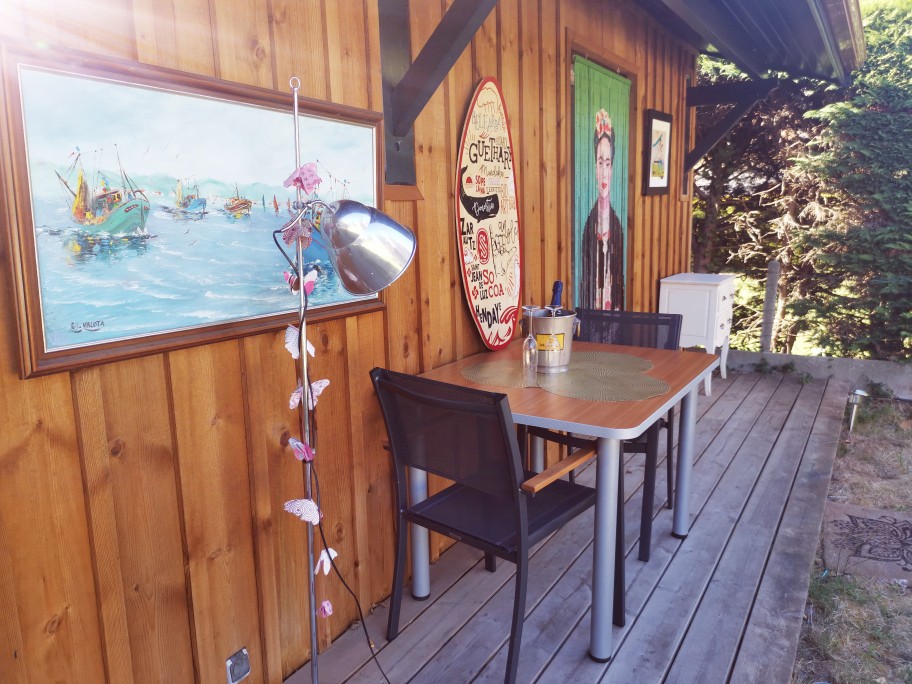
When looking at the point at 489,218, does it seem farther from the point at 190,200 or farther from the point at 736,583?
the point at 736,583

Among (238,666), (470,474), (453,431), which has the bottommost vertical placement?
(238,666)

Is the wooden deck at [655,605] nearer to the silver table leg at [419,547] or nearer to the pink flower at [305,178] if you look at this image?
the silver table leg at [419,547]

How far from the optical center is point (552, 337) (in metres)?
2.24

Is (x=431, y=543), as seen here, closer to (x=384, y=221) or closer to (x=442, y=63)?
(x=384, y=221)

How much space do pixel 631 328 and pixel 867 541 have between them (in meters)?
1.29

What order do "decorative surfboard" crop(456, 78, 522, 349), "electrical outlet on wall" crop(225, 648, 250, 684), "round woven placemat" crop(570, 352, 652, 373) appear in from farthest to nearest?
"decorative surfboard" crop(456, 78, 522, 349) < "round woven placemat" crop(570, 352, 652, 373) < "electrical outlet on wall" crop(225, 648, 250, 684)

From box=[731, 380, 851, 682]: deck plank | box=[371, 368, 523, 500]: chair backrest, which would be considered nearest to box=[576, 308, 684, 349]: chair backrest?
box=[731, 380, 851, 682]: deck plank

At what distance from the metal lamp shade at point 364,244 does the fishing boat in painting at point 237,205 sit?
0.30 meters

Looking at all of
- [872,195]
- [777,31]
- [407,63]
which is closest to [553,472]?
[407,63]

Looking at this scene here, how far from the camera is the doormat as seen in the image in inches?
99.8

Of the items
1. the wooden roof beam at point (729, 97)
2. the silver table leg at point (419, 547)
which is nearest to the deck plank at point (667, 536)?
the silver table leg at point (419, 547)

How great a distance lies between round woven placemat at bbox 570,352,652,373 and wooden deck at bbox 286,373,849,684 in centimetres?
71

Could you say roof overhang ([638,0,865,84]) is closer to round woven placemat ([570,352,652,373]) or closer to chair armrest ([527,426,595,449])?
round woven placemat ([570,352,652,373])
